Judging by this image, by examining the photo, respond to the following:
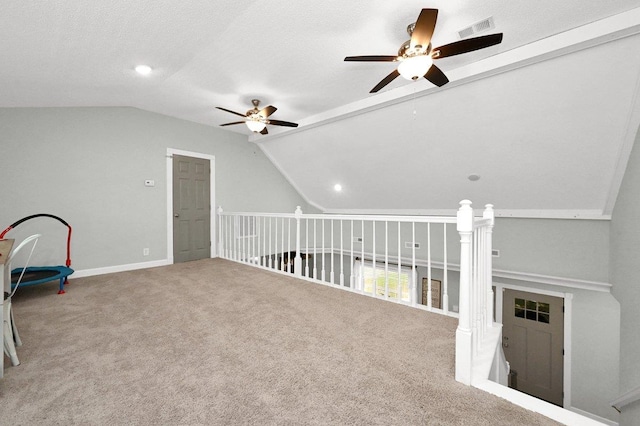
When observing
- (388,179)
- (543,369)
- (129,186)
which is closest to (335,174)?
(388,179)

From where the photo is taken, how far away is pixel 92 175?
4.24 metres

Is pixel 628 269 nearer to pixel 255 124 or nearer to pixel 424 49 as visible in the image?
pixel 424 49

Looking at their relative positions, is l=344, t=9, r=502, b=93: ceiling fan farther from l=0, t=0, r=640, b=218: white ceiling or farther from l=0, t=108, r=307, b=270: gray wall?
l=0, t=108, r=307, b=270: gray wall

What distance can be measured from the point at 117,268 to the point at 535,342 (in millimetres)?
7874

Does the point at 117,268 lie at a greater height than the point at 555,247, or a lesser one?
lesser

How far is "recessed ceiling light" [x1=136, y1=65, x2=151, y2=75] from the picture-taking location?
3.01 meters

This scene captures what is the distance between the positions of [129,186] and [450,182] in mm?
5656

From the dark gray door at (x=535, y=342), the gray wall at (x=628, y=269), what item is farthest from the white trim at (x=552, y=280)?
the dark gray door at (x=535, y=342)

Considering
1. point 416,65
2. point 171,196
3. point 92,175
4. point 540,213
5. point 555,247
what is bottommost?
point 555,247

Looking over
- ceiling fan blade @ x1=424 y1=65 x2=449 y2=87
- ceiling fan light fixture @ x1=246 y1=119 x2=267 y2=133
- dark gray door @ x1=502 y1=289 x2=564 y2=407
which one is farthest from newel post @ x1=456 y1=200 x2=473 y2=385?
dark gray door @ x1=502 y1=289 x2=564 y2=407

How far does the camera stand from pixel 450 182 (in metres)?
5.11

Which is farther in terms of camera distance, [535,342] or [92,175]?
[535,342]

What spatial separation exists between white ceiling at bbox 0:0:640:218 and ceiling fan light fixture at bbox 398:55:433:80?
41 centimetres

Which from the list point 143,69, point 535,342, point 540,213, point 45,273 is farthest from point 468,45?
point 535,342
